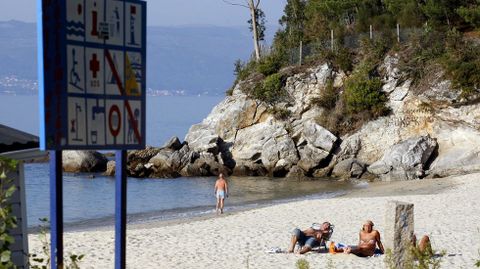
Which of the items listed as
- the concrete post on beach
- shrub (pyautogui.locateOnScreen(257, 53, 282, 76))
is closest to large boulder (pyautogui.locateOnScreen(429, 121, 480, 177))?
shrub (pyautogui.locateOnScreen(257, 53, 282, 76))

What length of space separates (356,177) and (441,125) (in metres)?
4.02

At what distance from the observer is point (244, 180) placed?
3509cm

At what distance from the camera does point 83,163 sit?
4088cm

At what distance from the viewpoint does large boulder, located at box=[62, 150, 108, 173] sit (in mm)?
40875

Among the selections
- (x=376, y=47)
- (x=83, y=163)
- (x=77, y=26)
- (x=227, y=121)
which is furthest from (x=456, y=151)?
(x=77, y=26)

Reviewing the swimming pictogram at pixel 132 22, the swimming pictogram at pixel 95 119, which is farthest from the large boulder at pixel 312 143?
the swimming pictogram at pixel 95 119

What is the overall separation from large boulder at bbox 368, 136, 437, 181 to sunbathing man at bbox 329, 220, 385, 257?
1852 centimetres

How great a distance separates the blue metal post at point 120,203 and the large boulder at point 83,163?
113ft

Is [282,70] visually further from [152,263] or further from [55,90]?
[55,90]

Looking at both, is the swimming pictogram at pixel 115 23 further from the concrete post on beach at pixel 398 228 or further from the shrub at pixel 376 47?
the shrub at pixel 376 47

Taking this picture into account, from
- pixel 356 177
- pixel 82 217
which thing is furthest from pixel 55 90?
pixel 356 177

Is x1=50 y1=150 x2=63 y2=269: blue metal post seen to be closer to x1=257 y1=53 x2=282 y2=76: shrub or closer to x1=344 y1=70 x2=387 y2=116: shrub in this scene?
x1=344 y1=70 x2=387 y2=116: shrub

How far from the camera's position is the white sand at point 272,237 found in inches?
542

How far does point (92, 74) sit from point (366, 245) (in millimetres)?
8408
